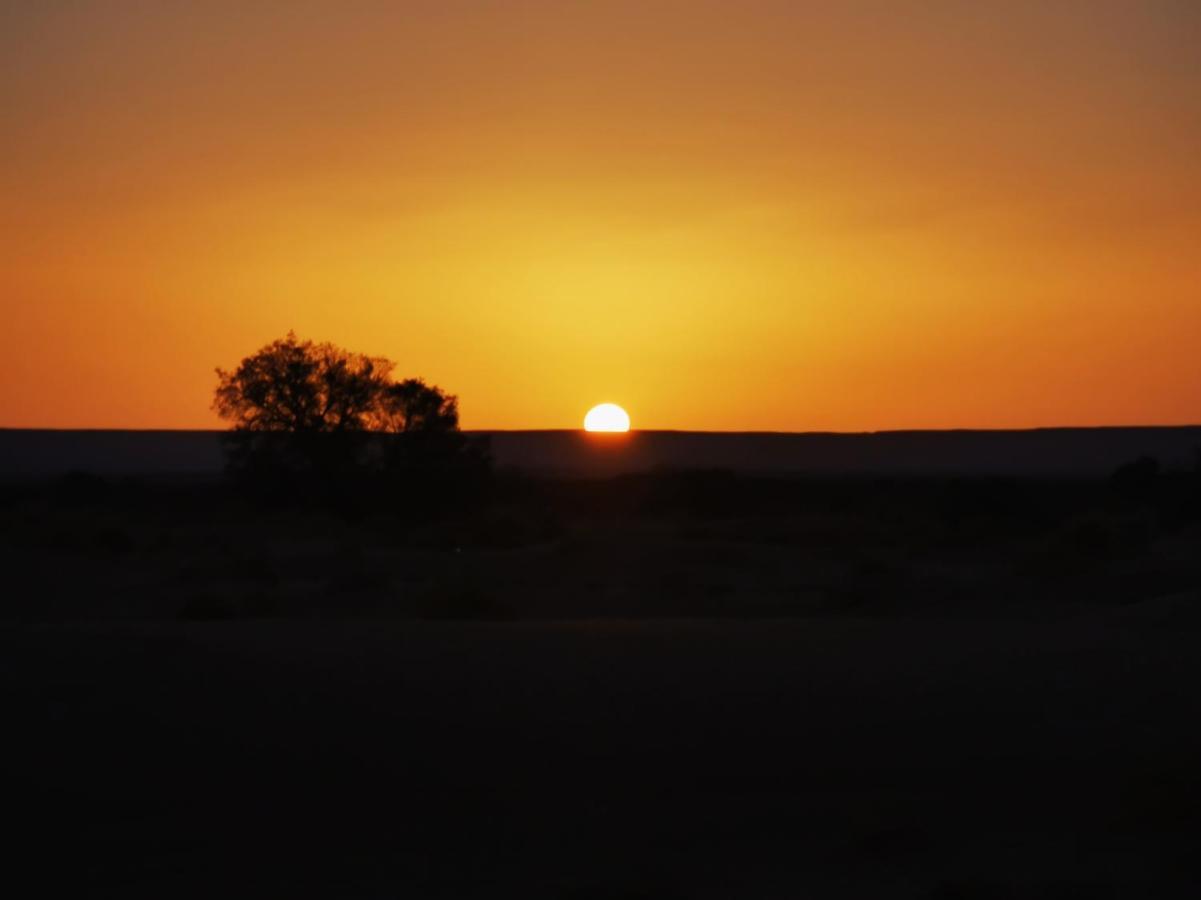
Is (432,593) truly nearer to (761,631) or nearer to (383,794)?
(761,631)

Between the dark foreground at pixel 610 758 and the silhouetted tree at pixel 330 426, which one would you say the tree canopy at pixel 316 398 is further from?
the dark foreground at pixel 610 758

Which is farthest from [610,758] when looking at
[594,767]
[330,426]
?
[330,426]

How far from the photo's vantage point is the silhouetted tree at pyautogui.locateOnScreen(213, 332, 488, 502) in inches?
2352

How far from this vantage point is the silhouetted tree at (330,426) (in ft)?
196

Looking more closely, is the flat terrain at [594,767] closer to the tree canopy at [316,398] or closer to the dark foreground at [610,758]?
the dark foreground at [610,758]

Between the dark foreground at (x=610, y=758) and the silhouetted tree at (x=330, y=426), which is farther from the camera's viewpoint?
the silhouetted tree at (x=330, y=426)

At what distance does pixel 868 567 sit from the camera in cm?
3625

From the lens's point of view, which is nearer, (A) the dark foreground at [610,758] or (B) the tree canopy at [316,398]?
(A) the dark foreground at [610,758]

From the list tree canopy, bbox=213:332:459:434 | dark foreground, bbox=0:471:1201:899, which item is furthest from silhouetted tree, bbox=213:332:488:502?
dark foreground, bbox=0:471:1201:899

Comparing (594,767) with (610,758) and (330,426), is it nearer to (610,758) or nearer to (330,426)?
(610,758)

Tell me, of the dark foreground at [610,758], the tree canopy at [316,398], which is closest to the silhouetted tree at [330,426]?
the tree canopy at [316,398]

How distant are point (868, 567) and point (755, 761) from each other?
23.4 metres

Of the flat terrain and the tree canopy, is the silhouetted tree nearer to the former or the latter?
the tree canopy


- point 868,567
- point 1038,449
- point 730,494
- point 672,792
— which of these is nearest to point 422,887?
point 672,792
